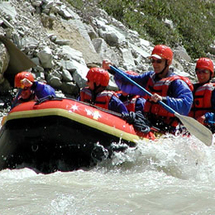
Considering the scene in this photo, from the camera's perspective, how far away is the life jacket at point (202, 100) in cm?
622

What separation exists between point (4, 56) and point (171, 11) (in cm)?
1118

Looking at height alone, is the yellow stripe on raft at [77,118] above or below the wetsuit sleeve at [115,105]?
below

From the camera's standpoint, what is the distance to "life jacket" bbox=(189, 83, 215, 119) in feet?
20.4

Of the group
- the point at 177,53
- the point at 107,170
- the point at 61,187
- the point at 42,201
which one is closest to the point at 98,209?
the point at 42,201

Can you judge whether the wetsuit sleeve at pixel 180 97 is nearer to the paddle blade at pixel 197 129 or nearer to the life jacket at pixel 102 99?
the paddle blade at pixel 197 129

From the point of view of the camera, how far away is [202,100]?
248 inches

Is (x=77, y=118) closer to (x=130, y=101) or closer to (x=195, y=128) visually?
(x=195, y=128)

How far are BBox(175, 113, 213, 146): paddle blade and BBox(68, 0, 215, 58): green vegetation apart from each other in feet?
28.8

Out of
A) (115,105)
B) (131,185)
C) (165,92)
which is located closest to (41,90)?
(115,105)

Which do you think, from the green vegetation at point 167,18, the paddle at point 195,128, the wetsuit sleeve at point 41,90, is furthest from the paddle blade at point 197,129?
the green vegetation at point 167,18

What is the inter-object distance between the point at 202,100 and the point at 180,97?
38.6 inches

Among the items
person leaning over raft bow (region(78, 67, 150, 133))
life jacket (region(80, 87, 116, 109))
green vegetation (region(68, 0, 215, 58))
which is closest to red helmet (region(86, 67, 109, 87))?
person leaning over raft bow (region(78, 67, 150, 133))

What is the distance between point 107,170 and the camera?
191 inches

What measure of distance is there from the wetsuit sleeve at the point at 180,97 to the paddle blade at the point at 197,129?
14cm
